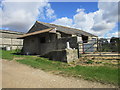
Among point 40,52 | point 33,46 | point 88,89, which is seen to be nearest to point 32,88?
point 88,89

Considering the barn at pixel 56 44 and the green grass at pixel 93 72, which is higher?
the barn at pixel 56 44

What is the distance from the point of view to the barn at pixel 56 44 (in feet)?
35.6

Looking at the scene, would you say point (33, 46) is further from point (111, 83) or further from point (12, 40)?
point (111, 83)

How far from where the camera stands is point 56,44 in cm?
1451

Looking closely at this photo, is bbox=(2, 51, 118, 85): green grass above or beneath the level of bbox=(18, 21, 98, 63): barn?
beneath

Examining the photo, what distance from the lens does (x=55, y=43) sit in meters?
14.7

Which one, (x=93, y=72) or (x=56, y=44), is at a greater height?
(x=56, y=44)

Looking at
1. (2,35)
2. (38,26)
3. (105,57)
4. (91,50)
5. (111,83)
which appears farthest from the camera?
(2,35)

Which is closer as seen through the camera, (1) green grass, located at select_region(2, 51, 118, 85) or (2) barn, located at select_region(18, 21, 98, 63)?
(1) green grass, located at select_region(2, 51, 118, 85)

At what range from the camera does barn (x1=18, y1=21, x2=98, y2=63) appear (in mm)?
10859

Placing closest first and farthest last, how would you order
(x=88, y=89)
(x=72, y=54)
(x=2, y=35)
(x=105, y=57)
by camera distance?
(x=88, y=89) → (x=105, y=57) → (x=72, y=54) → (x=2, y=35)

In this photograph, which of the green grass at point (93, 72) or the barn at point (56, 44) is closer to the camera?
the green grass at point (93, 72)

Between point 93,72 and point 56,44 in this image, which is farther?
point 56,44

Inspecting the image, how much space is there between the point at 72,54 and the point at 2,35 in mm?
22906
